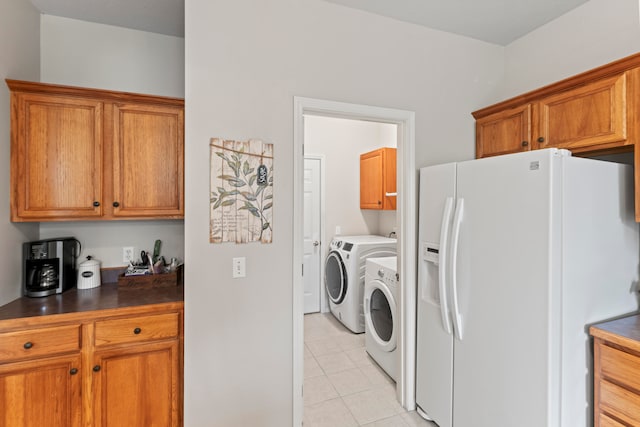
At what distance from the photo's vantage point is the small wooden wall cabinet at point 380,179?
11.7ft

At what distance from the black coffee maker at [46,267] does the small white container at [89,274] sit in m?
0.08

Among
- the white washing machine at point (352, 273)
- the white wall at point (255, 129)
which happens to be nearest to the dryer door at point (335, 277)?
the white washing machine at point (352, 273)

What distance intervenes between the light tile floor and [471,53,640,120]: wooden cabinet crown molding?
2.28m

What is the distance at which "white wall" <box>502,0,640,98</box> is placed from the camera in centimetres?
177

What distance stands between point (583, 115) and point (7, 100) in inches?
128

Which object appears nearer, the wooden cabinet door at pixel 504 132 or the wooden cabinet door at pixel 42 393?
the wooden cabinet door at pixel 42 393

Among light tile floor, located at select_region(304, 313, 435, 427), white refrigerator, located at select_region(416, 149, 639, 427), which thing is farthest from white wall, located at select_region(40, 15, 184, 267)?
white refrigerator, located at select_region(416, 149, 639, 427)

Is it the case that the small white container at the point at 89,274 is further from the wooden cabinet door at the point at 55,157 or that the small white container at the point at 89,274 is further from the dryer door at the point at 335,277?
the dryer door at the point at 335,277

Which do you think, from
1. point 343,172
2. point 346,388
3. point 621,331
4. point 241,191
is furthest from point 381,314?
point 343,172

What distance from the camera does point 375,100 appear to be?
208 centimetres

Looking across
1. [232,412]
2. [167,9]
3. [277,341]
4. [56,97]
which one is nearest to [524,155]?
[277,341]

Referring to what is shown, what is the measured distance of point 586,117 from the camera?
1.63m

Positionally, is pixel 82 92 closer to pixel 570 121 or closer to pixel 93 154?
pixel 93 154

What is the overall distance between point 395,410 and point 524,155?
193 cm
